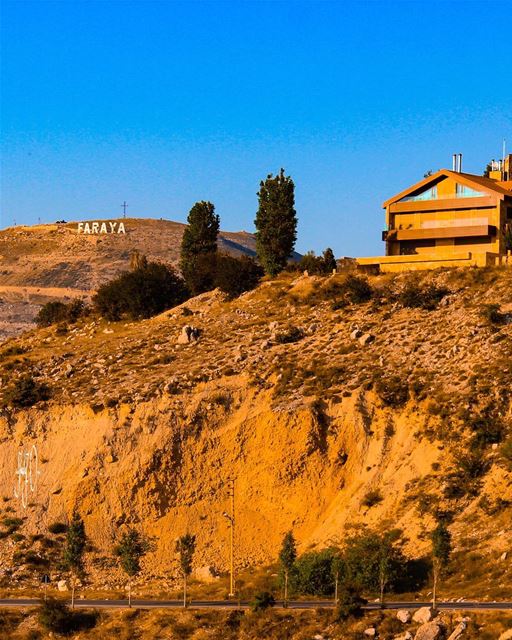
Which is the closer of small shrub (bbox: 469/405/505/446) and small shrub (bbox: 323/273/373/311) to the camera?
small shrub (bbox: 469/405/505/446)

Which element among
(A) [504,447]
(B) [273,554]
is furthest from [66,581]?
(A) [504,447]

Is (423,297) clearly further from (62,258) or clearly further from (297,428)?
(62,258)

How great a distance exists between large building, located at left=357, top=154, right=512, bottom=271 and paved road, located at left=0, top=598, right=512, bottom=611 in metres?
25.0

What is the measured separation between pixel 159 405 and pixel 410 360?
1134cm

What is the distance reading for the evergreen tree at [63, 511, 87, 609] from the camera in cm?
6144

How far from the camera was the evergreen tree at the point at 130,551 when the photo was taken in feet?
199

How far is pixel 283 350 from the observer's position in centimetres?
7175

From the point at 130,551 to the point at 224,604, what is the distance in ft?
19.8

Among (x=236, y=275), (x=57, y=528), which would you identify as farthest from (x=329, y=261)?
(x=57, y=528)

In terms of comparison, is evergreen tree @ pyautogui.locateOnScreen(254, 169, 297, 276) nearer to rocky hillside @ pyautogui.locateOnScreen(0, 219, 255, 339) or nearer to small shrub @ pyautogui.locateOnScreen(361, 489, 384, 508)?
small shrub @ pyautogui.locateOnScreen(361, 489, 384, 508)

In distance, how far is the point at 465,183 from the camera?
7819 centimetres

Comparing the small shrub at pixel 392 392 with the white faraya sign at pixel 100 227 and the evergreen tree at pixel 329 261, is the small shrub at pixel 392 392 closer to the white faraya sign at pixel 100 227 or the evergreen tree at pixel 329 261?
the evergreen tree at pixel 329 261

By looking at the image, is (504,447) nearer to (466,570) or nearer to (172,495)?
(466,570)

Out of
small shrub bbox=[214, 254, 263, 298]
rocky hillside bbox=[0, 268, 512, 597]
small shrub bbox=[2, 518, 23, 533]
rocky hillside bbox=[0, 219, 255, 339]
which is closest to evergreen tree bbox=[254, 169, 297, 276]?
small shrub bbox=[214, 254, 263, 298]
